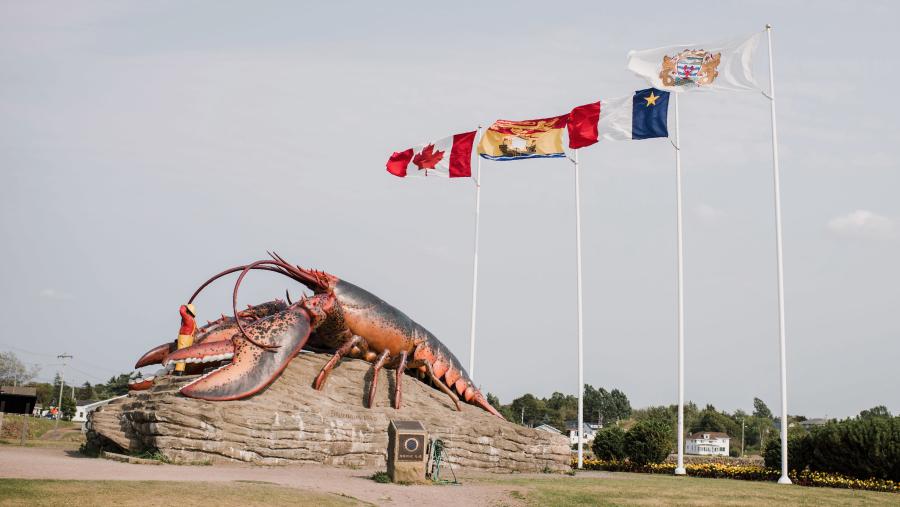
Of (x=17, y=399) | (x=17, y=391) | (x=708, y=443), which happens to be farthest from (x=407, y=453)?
(x=708, y=443)

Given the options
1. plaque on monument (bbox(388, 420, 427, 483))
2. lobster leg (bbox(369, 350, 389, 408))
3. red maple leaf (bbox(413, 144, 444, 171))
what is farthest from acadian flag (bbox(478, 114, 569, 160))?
plaque on monument (bbox(388, 420, 427, 483))

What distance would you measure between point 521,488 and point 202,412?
26.0ft

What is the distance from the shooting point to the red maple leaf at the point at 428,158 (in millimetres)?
34312

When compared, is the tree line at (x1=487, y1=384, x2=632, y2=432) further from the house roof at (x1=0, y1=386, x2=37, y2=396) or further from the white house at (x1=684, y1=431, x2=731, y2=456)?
the house roof at (x1=0, y1=386, x2=37, y2=396)

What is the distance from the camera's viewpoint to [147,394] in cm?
2072

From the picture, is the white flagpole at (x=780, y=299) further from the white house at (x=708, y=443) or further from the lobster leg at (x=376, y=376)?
the white house at (x=708, y=443)

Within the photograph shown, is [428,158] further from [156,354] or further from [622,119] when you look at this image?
[156,354]

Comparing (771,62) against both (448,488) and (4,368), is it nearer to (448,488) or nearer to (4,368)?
(448,488)

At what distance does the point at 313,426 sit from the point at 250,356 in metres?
2.53

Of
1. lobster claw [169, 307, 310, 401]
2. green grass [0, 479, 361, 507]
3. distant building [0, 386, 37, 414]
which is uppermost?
lobster claw [169, 307, 310, 401]

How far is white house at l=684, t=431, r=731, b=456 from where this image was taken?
286 feet

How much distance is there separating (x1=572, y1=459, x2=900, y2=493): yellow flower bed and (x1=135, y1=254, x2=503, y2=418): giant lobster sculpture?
7.68 meters

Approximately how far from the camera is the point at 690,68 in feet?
91.9

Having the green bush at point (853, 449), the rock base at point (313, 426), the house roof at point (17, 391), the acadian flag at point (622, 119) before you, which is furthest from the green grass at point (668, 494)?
the house roof at point (17, 391)
